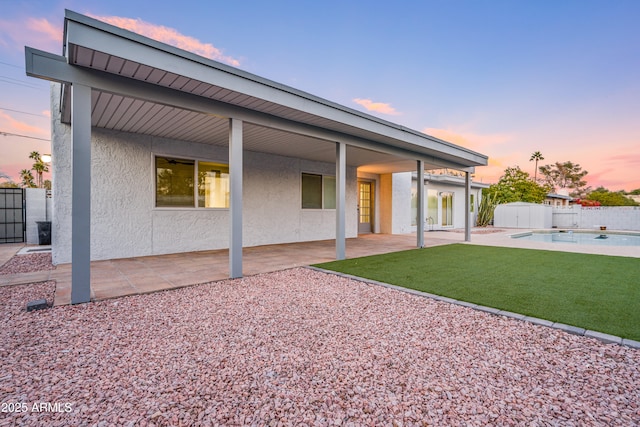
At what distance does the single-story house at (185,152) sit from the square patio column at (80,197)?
0.01 meters

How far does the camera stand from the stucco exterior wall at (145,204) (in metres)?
5.55

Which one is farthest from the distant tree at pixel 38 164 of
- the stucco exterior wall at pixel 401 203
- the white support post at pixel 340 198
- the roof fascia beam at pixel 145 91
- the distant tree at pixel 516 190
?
the distant tree at pixel 516 190

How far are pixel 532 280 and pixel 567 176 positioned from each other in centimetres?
4916

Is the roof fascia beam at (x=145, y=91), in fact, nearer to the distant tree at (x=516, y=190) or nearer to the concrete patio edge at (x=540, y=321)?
the concrete patio edge at (x=540, y=321)

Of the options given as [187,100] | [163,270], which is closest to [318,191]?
[163,270]

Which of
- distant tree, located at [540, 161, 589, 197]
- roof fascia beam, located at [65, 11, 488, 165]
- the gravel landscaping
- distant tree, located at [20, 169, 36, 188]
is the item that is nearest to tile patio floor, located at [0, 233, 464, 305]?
the gravel landscaping

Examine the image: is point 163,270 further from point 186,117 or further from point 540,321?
point 540,321

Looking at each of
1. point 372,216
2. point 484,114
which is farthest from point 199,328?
point 484,114

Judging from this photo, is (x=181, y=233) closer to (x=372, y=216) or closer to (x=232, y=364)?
(x=232, y=364)

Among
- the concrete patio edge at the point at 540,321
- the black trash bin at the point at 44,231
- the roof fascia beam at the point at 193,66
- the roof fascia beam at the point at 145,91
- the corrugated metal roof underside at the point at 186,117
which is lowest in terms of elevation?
the concrete patio edge at the point at 540,321

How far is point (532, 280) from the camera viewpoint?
14.4ft

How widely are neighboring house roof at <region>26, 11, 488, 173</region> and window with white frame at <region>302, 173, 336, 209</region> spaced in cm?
192

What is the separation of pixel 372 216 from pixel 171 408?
11.6 m

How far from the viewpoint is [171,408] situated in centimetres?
156
